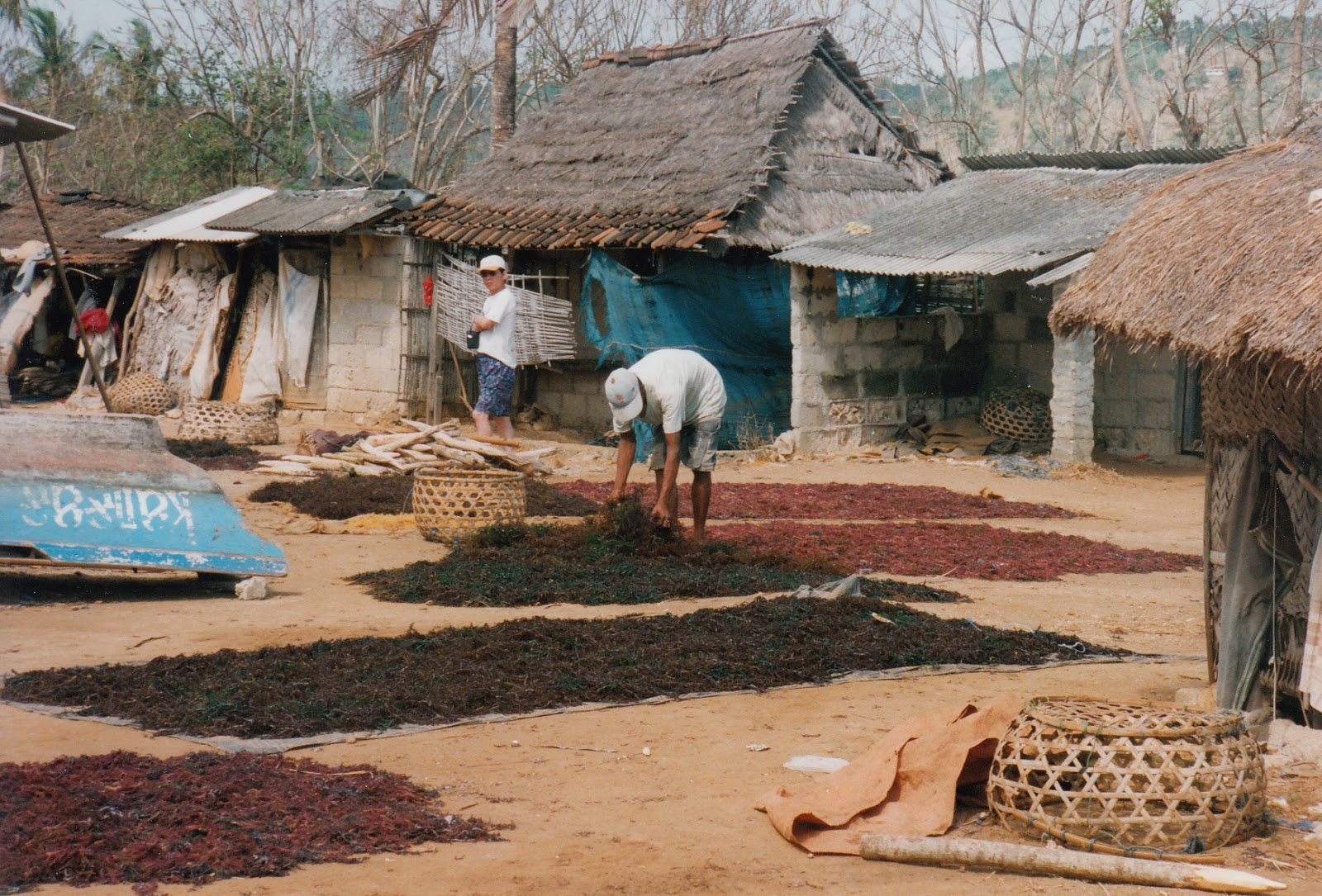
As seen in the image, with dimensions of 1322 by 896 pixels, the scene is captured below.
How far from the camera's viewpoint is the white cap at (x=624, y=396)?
8805 mm

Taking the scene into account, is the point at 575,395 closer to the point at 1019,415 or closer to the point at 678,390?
the point at 1019,415

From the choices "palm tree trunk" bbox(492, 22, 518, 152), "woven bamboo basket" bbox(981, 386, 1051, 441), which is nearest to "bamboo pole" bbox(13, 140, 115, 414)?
"woven bamboo basket" bbox(981, 386, 1051, 441)

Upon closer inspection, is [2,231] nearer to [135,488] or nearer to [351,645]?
[135,488]

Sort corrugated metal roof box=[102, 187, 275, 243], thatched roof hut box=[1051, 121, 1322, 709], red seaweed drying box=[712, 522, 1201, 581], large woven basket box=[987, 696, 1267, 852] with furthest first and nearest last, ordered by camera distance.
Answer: corrugated metal roof box=[102, 187, 275, 243] → red seaweed drying box=[712, 522, 1201, 581] → thatched roof hut box=[1051, 121, 1322, 709] → large woven basket box=[987, 696, 1267, 852]

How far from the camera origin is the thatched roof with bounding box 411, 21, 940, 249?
52.4 feet

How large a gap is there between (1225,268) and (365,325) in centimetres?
1406

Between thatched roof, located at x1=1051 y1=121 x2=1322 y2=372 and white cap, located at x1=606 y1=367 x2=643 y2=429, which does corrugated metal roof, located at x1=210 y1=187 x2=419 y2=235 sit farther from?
thatched roof, located at x1=1051 y1=121 x2=1322 y2=372

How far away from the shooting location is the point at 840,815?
4.29 metres

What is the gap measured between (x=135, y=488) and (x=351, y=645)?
2001 millimetres

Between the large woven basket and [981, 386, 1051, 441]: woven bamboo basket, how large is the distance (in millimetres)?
12353

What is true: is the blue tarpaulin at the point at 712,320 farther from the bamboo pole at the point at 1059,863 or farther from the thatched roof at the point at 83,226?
the bamboo pole at the point at 1059,863

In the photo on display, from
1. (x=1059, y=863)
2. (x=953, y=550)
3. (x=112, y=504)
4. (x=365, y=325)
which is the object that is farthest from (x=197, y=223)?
(x=1059, y=863)

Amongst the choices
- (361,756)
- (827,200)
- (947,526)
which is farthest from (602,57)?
(361,756)

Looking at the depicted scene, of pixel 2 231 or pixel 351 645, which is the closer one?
pixel 351 645
